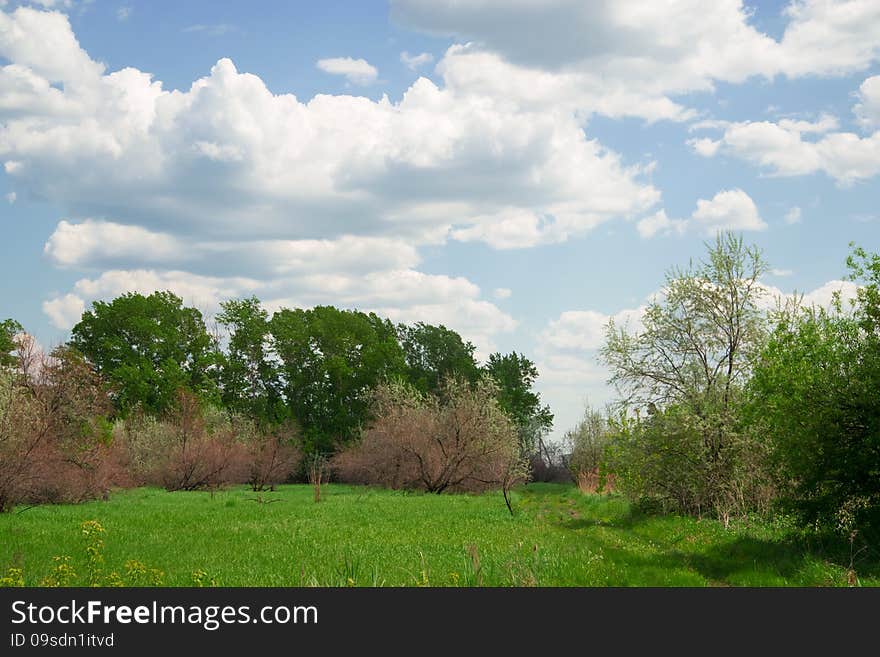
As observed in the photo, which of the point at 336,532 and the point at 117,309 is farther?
the point at 117,309

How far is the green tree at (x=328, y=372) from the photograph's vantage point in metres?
79.6

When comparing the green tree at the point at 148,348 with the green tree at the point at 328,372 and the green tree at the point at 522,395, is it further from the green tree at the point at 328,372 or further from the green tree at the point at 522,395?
the green tree at the point at 522,395

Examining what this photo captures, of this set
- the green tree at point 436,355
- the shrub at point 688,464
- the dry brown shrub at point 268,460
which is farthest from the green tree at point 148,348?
the shrub at point 688,464

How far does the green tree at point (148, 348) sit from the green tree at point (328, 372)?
25.4ft

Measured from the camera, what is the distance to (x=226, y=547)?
20266 mm

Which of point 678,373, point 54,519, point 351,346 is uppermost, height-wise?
point 351,346

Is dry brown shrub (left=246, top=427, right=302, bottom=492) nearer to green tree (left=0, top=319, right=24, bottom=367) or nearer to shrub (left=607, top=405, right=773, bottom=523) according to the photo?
green tree (left=0, top=319, right=24, bottom=367)

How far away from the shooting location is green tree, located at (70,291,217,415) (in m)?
71.4

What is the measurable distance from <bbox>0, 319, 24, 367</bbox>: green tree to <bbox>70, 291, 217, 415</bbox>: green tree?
5.29 m

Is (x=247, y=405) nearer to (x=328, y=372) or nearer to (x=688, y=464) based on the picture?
(x=328, y=372)

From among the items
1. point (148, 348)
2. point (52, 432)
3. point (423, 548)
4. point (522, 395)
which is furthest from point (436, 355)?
point (423, 548)
